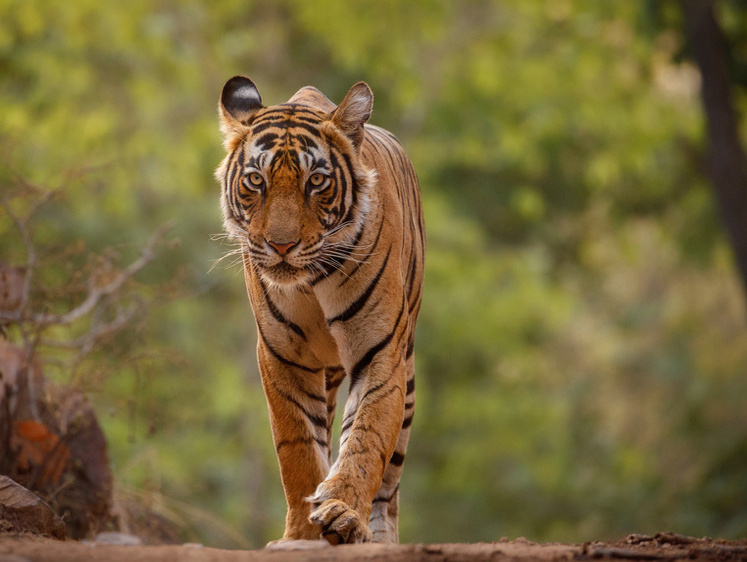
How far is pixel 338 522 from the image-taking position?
4.30 metres

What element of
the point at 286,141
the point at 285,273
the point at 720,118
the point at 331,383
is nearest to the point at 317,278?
the point at 285,273

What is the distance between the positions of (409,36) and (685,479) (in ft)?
24.9

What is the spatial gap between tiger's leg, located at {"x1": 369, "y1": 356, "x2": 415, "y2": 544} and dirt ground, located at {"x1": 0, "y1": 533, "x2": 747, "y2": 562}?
4.88 feet

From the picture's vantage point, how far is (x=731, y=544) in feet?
15.1

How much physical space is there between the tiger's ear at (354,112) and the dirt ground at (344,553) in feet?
6.45

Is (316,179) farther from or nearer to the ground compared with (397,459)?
farther from the ground

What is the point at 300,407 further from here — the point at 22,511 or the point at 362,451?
the point at 22,511

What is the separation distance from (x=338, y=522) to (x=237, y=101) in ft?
7.18

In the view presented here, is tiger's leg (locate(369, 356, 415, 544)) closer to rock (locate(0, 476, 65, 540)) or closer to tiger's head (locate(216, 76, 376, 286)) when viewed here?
tiger's head (locate(216, 76, 376, 286))

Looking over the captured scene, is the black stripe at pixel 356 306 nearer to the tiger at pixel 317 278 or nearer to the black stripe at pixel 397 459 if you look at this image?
the tiger at pixel 317 278

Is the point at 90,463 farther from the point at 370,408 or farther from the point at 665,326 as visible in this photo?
the point at 665,326

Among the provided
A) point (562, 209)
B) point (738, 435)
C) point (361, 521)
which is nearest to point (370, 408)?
point (361, 521)

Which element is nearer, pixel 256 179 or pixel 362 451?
pixel 362 451

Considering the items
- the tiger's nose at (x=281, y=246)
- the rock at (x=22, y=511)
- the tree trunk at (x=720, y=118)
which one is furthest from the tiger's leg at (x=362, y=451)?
the tree trunk at (x=720, y=118)
